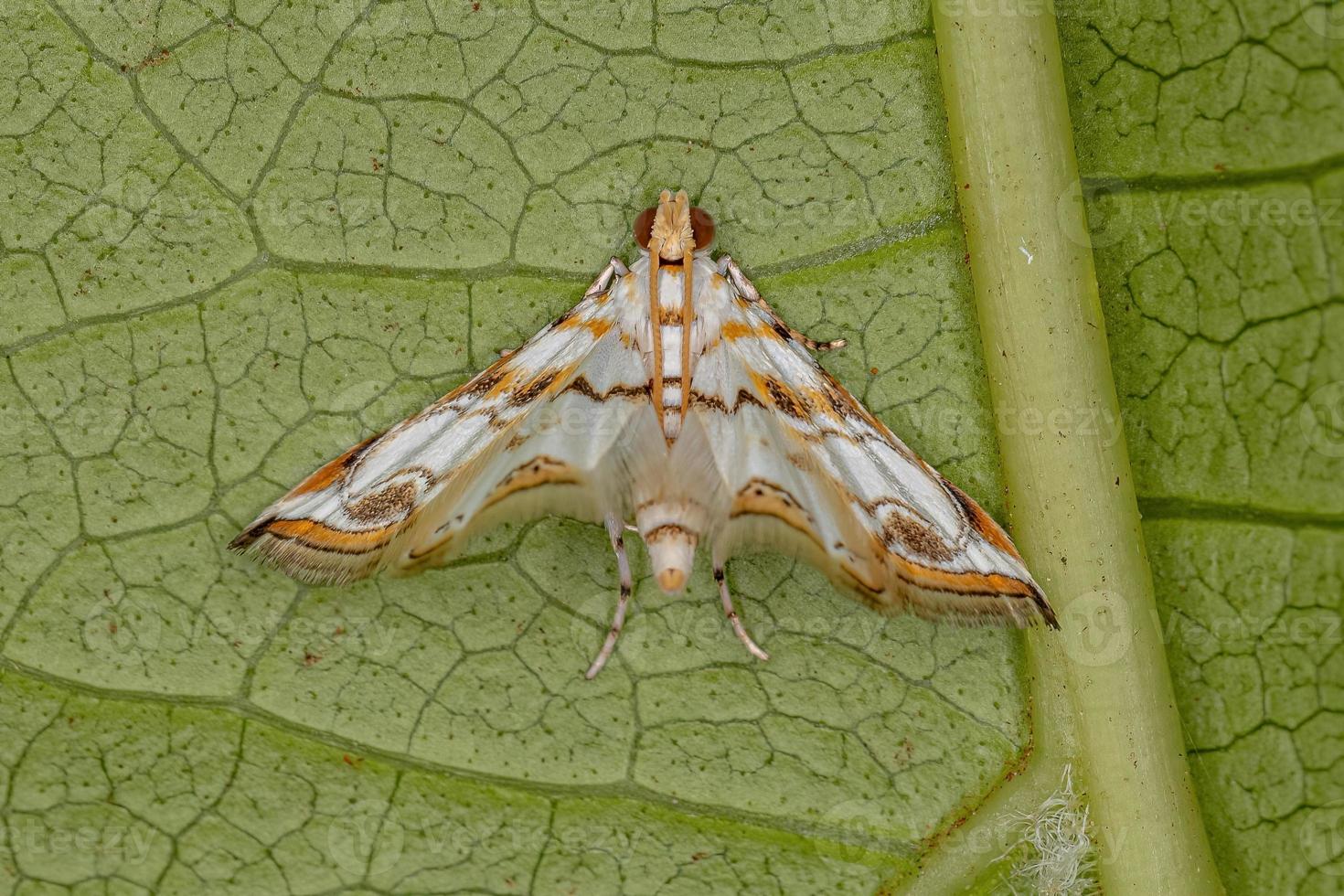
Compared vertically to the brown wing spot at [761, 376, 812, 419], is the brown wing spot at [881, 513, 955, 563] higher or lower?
lower

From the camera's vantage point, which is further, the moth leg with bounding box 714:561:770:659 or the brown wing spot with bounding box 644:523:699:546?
the moth leg with bounding box 714:561:770:659

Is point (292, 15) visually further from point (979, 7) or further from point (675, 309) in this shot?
point (979, 7)

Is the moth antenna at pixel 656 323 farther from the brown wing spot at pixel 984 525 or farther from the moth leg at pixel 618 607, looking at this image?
the brown wing spot at pixel 984 525

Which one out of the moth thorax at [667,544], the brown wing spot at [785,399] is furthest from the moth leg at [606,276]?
the moth thorax at [667,544]

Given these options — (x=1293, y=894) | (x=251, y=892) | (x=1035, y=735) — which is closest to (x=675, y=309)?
(x=1035, y=735)

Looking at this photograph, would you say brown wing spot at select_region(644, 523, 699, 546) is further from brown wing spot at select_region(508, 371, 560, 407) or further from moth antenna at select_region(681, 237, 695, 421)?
brown wing spot at select_region(508, 371, 560, 407)

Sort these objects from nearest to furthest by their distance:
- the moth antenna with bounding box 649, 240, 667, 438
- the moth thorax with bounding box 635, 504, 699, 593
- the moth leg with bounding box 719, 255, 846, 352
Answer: the moth thorax with bounding box 635, 504, 699, 593 < the moth antenna with bounding box 649, 240, 667, 438 < the moth leg with bounding box 719, 255, 846, 352

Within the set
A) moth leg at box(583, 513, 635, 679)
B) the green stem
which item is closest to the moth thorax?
moth leg at box(583, 513, 635, 679)

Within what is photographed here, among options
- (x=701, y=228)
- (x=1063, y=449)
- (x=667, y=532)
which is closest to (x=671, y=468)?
(x=667, y=532)
